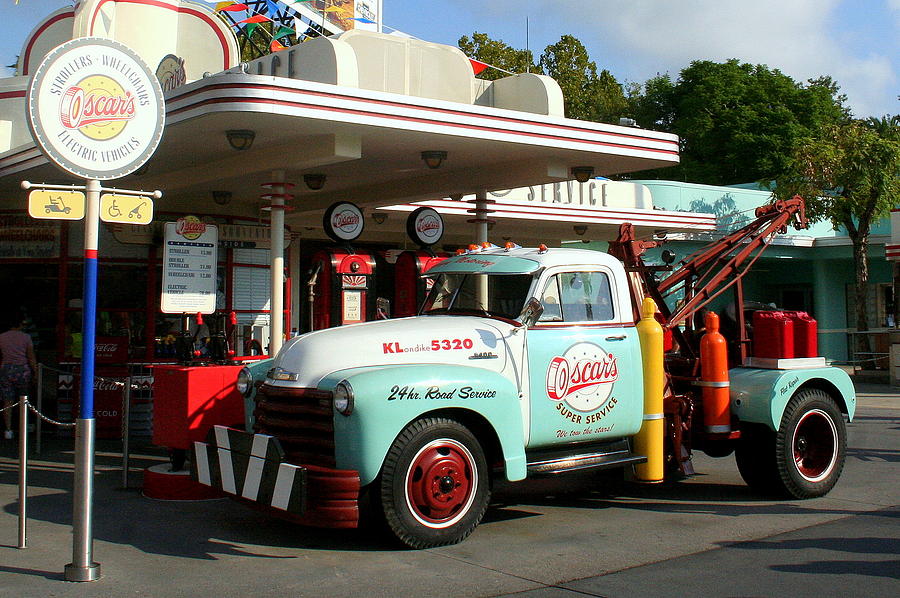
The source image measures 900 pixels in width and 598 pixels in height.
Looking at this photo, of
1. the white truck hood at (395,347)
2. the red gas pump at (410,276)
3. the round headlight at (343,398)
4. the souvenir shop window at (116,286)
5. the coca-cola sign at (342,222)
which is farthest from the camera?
the red gas pump at (410,276)

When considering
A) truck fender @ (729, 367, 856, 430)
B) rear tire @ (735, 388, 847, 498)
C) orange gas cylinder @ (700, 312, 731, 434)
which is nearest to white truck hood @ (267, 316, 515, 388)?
orange gas cylinder @ (700, 312, 731, 434)

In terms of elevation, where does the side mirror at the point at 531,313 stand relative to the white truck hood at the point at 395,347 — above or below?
A: above

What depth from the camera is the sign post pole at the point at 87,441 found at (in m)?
5.93

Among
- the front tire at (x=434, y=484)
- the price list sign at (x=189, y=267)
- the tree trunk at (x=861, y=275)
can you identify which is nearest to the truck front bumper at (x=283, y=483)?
the front tire at (x=434, y=484)

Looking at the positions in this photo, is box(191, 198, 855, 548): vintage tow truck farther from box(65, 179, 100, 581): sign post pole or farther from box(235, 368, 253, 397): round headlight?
box(65, 179, 100, 581): sign post pole

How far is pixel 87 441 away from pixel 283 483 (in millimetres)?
1292

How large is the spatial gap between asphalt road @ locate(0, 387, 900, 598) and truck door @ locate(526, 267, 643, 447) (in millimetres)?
861

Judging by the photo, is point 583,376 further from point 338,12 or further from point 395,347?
point 338,12

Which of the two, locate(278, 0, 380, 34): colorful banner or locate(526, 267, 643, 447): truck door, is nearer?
locate(526, 267, 643, 447): truck door

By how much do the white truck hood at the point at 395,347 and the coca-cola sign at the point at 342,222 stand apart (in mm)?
5349

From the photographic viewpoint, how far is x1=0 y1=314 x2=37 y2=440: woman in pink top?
12.3 metres

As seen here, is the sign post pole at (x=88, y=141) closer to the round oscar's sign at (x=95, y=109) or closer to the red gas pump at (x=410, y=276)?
the round oscar's sign at (x=95, y=109)

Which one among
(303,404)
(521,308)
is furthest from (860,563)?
(303,404)

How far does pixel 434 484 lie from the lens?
21.7 feet
